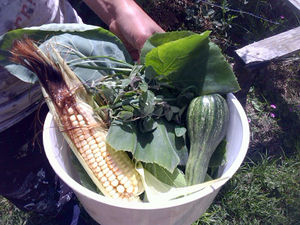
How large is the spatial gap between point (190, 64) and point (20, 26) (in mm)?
594

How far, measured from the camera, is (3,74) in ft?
3.79

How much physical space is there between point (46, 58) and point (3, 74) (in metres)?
0.29

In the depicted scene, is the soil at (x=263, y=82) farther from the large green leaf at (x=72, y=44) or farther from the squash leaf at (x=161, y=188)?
the squash leaf at (x=161, y=188)

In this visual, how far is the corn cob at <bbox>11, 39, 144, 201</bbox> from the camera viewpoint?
96cm

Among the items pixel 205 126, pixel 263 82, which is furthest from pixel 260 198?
pixel 205 126

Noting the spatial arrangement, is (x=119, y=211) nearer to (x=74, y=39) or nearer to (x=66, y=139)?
(x=66, y=139)

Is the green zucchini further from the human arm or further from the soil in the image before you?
the soil

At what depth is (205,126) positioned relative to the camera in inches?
40.2

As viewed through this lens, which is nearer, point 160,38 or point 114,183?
point 114,183

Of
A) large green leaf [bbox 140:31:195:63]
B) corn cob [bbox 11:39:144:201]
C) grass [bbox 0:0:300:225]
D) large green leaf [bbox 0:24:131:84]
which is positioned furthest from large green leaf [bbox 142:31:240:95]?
grass [bbox 0:0:300:225]

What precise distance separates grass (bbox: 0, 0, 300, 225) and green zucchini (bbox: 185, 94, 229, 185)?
0.98m

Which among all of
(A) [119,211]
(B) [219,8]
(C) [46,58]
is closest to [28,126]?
(C) [46,58]

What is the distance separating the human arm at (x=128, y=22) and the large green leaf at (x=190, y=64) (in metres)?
0.16

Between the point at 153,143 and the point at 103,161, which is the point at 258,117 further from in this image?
the point at 103,161
